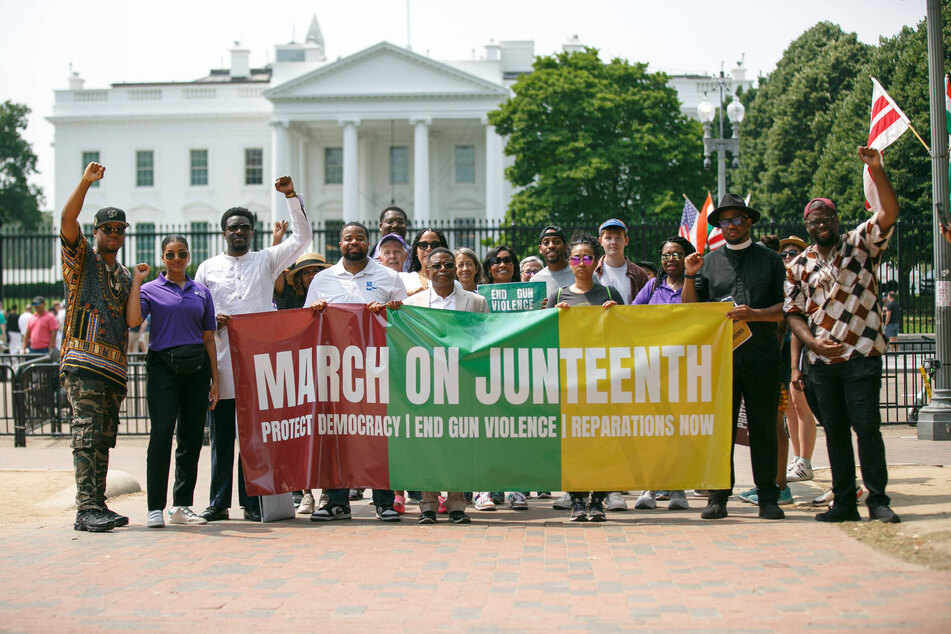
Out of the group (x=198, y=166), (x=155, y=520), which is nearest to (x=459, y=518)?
(x=155, y=520)

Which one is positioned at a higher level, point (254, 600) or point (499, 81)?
point (499, 81)


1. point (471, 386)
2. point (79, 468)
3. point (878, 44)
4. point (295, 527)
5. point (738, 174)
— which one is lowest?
point (295, 527)

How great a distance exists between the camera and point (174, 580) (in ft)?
18.0

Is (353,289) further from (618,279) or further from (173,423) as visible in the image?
(618,279)

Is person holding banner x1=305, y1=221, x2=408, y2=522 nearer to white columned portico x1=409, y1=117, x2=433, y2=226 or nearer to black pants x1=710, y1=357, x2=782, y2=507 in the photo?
black pants x1=710, y1=357, x2=782, y2=507

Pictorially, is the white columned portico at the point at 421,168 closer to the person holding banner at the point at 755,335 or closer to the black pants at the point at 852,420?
the person holding banner at the point at 755,335

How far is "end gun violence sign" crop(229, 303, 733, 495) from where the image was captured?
709 cm

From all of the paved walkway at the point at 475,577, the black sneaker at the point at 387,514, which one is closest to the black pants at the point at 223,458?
the paved walkway at the point at 475,577

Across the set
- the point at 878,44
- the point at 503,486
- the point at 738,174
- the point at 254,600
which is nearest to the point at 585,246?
the point at 503,486

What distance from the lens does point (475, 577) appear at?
5395 mm

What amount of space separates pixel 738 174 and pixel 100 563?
161ft

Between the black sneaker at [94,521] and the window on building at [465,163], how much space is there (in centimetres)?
5704

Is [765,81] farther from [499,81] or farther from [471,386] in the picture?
[471,386]

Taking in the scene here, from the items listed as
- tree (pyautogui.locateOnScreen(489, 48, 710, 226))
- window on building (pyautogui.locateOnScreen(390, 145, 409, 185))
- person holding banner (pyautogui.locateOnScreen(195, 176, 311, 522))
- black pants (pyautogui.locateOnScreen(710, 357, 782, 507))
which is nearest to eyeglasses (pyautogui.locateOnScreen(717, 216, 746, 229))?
black pants (pyautogui.locateOnScreen(710, 357, 782, 507))
